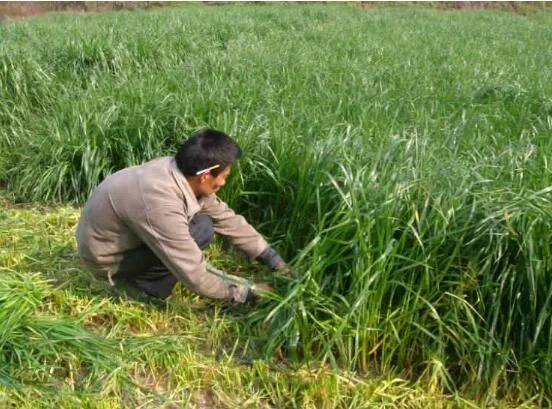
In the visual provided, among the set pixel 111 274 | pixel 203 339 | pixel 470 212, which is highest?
pixel 470 212

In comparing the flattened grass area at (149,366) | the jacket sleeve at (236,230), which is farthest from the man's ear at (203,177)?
the flattened grass area at (149,366)

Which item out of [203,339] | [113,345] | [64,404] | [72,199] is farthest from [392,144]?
[72,199]

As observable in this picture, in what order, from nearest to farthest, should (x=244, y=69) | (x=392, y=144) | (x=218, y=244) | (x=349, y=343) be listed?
(x=349, y=343), (x=392, y=144), (x=218, y=244), (x=244, y=69)

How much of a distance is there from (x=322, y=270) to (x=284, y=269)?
33 centimetres

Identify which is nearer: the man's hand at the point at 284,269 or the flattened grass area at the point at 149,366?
the flattened grass area at the point at 149,366

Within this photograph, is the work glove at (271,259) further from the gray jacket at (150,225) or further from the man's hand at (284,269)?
the gray jacket at (150,225)

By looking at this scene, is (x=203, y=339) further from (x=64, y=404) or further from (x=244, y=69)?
(x=244, y=69)

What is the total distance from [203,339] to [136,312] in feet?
1.24

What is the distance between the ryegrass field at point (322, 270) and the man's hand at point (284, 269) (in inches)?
2.6

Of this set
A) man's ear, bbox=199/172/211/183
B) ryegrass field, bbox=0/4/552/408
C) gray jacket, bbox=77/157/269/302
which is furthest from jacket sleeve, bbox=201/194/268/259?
man's ear, bbox=199/172/211/183

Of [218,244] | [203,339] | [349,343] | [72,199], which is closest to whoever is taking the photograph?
[349,343]

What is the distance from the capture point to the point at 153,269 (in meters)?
3.07

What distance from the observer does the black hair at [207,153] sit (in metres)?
2.70

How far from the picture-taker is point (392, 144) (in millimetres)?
3342
